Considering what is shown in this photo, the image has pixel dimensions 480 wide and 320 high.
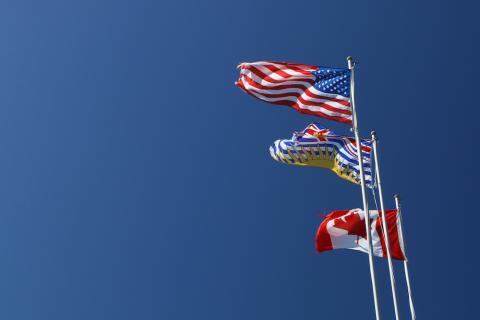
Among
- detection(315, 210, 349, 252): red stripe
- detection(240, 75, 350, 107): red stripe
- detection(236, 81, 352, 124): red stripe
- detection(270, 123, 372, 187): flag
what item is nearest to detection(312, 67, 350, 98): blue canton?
detection(240, 75, 350, 107): red stripe

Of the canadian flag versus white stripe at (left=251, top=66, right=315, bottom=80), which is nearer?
white stripe at (left=251, top=66, right=315, bottom=80)

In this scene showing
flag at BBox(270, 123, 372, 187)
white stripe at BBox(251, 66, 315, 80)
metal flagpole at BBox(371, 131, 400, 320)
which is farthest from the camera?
flag at BBox(270, 123, 372, 187)

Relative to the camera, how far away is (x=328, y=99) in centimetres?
2152

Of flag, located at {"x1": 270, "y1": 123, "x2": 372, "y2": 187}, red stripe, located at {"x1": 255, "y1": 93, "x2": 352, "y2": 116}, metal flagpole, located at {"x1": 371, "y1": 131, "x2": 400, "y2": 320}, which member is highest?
red stripe, located at {"x1": 255, "y1": 93, "x2": 352, "y2": 116}

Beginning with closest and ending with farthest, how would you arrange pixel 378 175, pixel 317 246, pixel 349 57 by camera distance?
1. pixel 349 57
2. pixel 378 175
3. pixel 317 246

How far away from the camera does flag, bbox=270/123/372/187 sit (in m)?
24.5

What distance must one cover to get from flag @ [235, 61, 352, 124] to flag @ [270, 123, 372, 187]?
267cm

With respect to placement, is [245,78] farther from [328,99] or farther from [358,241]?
[358,241]

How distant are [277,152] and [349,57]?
524 centimetres

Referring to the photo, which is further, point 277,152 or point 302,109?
point 277,152

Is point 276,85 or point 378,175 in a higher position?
point 276,85

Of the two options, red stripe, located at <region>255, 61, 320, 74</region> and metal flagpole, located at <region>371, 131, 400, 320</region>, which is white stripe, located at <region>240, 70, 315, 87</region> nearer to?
red stripe, located at <region>255, 61, 320, 74</region>

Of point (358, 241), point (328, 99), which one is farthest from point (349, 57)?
point (358, 241)

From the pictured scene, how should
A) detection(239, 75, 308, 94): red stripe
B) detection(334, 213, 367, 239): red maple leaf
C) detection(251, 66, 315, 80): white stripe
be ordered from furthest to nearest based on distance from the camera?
detection(334, 213, 367, 239): red maple leaf, detection(239, 75, 308, 94): red stripe, detection(251, 66, 315, 80): white stripe
